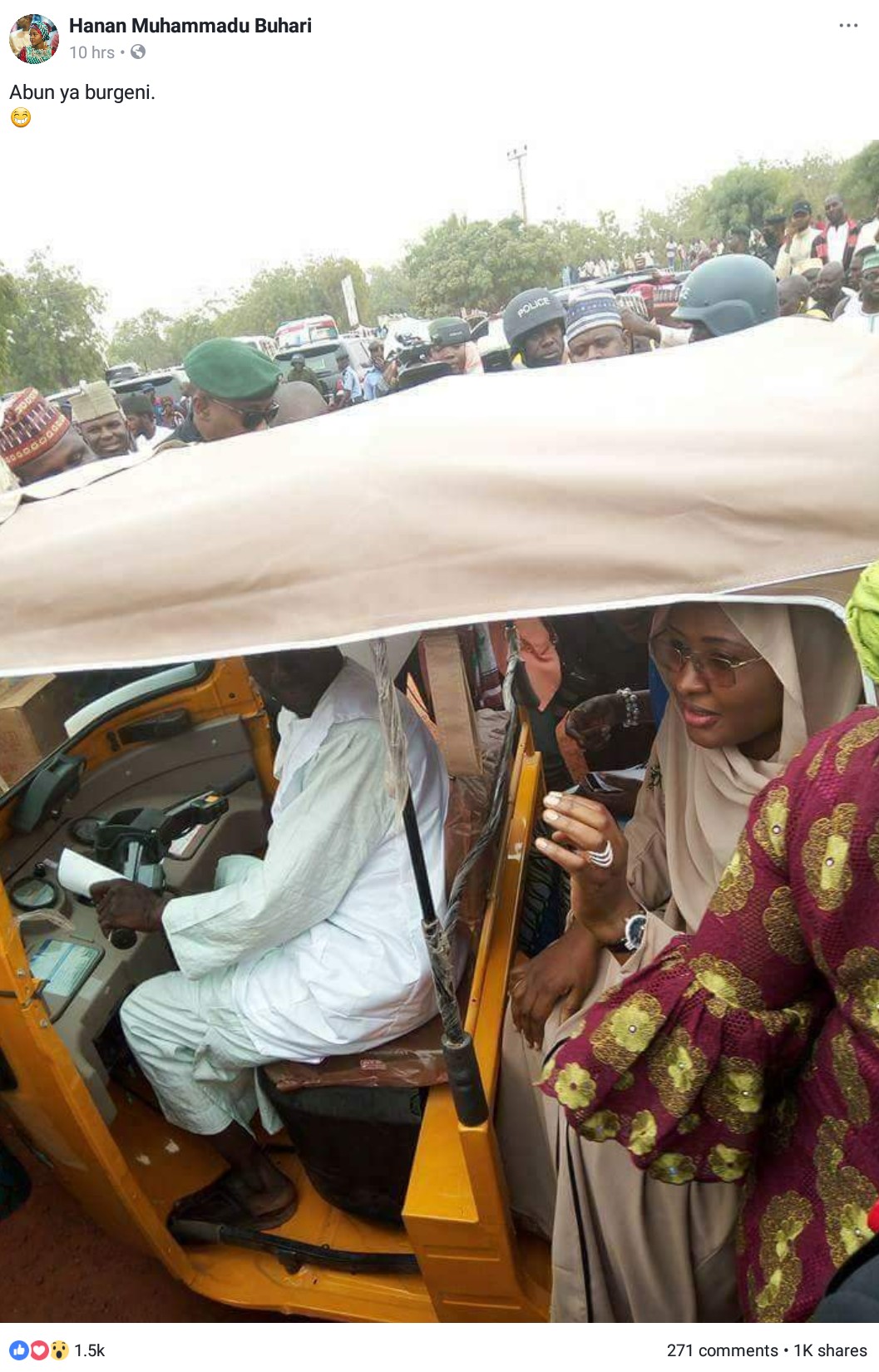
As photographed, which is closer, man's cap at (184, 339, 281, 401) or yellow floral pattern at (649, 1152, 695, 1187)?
yellow floral pattern at (649, 1152, 695, 1187)

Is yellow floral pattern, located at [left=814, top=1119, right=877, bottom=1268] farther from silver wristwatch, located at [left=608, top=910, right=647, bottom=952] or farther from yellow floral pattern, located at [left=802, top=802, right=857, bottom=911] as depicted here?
silver wristwatch, located at [left=608, top=910, right=647, bottom=952]

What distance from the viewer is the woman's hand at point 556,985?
6.24 feet

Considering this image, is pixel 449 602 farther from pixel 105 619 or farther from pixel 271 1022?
pixel 271 1022

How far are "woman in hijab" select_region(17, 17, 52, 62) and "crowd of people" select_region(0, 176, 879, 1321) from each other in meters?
0.90

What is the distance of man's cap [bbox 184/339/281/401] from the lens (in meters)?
4.70

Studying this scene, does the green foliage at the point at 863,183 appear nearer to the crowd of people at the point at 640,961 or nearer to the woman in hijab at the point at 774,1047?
the crowd of people at the point at 640,961

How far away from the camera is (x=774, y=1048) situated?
1339mm

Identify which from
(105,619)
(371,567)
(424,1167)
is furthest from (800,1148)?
(105,619)

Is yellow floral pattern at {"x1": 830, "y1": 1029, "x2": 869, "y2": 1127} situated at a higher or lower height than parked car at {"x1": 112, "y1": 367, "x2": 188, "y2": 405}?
lower

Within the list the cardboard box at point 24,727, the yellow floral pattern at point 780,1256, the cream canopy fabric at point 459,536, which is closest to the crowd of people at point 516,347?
the cream canopy fabric at point 459,536

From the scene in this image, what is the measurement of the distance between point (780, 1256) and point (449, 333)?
328 inches

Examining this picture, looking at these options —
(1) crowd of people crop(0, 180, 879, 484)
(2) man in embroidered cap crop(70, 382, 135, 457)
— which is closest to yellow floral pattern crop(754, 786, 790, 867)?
(1) crowd of people crop(0, 180, 879, 484)

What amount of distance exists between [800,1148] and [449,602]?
3.61ft
